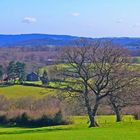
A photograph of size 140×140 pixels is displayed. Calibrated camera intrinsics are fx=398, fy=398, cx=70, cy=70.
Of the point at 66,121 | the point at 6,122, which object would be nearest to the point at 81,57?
the point at 66,121

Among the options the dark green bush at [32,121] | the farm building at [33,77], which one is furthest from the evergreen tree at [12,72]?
the dark green bush at [32,121]

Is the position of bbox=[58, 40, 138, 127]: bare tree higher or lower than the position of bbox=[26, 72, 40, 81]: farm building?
higher

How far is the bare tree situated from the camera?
133 feet

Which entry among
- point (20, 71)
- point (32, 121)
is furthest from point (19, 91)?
point (32, 121)

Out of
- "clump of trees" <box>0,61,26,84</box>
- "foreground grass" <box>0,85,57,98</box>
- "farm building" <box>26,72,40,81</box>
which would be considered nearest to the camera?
"foreground grass" <box>0,85,57,98</box>

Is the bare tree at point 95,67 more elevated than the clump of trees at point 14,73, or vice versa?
the bare tree at point 95,67

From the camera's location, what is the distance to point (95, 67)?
41.3 metres

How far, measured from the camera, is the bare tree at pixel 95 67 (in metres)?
40.7

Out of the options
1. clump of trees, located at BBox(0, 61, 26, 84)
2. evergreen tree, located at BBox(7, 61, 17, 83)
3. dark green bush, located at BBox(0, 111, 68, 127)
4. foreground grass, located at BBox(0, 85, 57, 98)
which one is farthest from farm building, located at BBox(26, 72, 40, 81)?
dark green bush, located at BBox(0, 111, 68, 127)

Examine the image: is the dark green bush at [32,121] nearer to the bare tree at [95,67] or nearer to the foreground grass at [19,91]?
the bare tree at [95,67]

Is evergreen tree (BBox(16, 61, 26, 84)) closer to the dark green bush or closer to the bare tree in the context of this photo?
the dark green bush

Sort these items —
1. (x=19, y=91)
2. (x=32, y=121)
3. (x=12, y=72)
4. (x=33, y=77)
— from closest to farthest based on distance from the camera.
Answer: (x=32, y=121) < (x=19, y=91) < (x=33, y=77) < (x=12, y=72)

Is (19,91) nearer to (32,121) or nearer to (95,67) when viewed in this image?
(32,121)

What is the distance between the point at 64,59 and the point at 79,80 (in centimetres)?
280
